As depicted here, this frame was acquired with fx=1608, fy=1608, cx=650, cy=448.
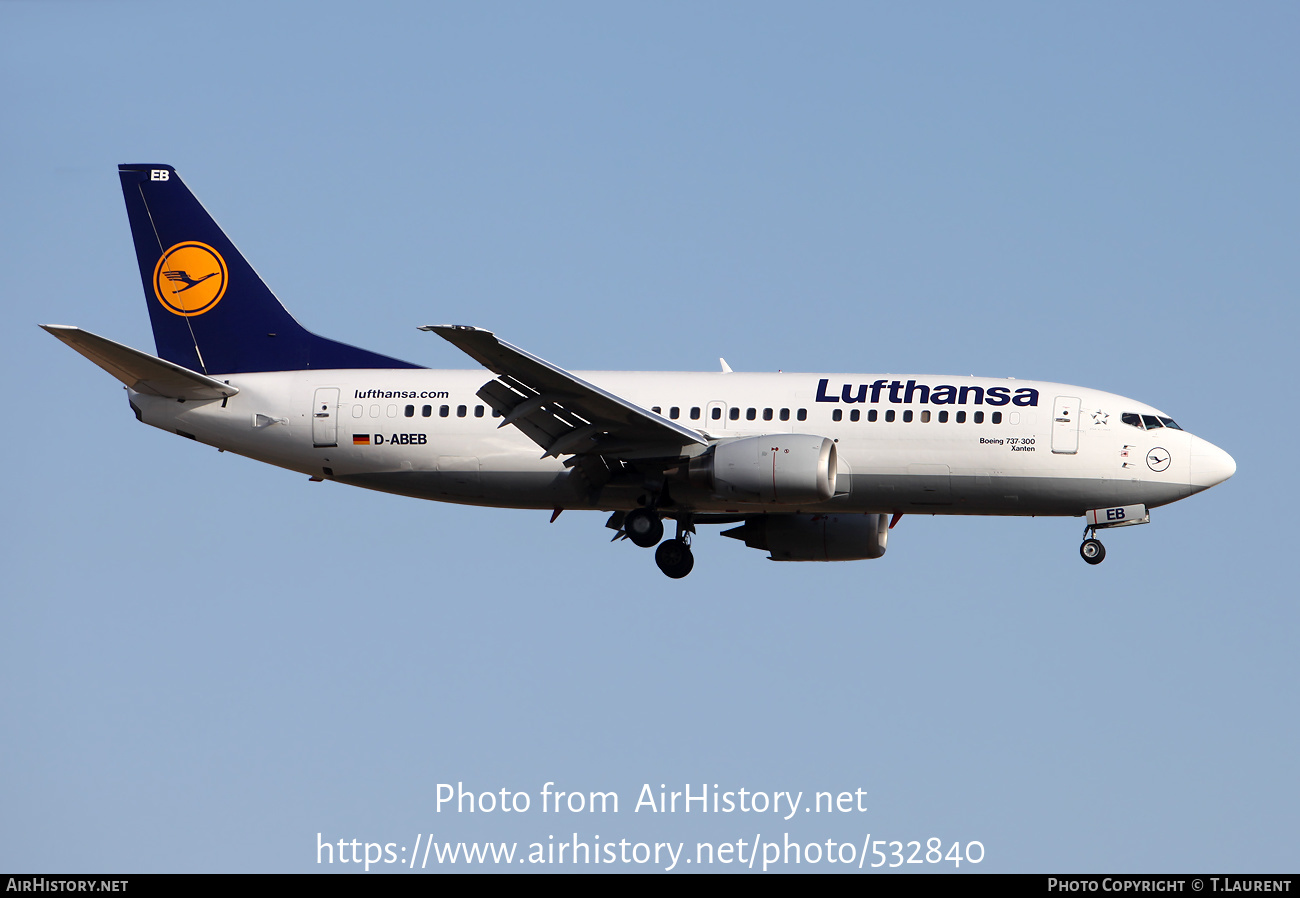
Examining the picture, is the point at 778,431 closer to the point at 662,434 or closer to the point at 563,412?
the point at 662,434

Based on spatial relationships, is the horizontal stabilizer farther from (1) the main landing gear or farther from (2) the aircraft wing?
(1) the main landing gear

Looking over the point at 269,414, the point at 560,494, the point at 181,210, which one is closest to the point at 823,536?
the point at 560,494

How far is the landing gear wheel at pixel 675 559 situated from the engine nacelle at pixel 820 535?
98.0 inches

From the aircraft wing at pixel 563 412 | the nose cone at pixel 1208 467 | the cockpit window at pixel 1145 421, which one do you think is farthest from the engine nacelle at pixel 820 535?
the nose cone at pixel 1208 467

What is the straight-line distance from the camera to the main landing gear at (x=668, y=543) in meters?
35.2

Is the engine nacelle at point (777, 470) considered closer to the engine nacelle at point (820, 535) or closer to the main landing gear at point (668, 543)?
the main landing gear at point (668, 543)

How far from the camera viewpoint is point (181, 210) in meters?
38.7

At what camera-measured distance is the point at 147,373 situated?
35.8 metres

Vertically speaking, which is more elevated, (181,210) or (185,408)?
(181,210)

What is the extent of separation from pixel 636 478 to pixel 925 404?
641 centimetres

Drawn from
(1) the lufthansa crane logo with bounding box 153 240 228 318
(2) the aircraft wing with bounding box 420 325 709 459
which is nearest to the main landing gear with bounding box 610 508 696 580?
(2) the aircraft wing with bounding box 420 325 709 459

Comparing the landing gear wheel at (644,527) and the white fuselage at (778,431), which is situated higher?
the white fuselage at (778,431)

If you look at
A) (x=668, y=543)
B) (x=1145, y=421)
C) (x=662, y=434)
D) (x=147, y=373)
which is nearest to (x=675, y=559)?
(x=668, y=543)
